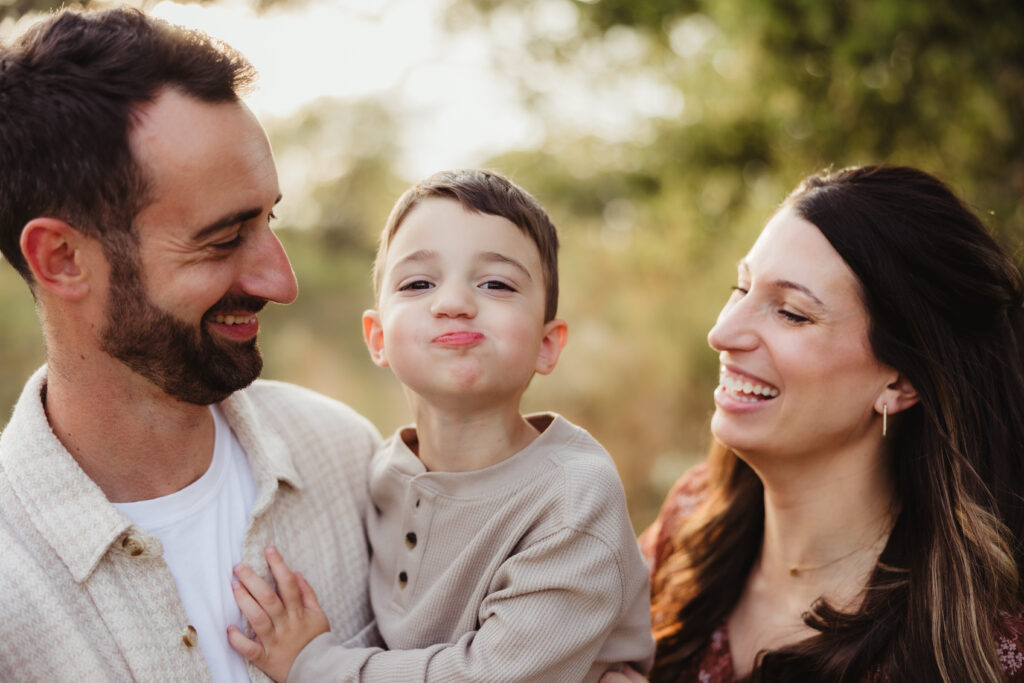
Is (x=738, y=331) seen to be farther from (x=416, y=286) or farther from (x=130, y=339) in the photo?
(x=130, y=339)

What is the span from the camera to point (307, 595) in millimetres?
2121

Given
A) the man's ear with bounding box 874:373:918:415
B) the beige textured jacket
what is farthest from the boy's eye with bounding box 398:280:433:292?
the man's ear with bounding box 874:373:918:415

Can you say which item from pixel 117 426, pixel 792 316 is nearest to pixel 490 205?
pixel 792 316

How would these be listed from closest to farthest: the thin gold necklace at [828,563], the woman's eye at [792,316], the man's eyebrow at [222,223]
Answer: the man's eyebrow at [222,223], the woman's eye at [792,316], the thin gold necklace at [828,563]

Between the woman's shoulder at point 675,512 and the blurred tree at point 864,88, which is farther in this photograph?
the blurred tree at point 864,88

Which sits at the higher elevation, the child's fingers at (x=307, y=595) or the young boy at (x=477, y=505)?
the young boy at (x=477, y=505)

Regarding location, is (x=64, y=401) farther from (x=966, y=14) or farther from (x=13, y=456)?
(x=966, y=14)

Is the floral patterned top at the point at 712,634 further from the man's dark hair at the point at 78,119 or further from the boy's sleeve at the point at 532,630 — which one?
the man's dark hair at the point at 78,119

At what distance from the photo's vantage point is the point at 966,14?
489cm

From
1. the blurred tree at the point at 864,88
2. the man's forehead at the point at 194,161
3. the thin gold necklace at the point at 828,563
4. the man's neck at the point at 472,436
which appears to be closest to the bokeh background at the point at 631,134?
the blurred tree at the point at 864,88

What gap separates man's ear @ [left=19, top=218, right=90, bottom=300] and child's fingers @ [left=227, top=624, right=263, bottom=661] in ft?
2.81

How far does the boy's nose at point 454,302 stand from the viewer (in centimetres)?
202

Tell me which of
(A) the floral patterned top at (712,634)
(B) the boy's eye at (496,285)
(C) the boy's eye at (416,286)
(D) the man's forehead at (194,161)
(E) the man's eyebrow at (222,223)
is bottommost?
(A) the floral patterned top at (712,634)

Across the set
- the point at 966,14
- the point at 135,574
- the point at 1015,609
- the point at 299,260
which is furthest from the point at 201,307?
the point at 299,260
